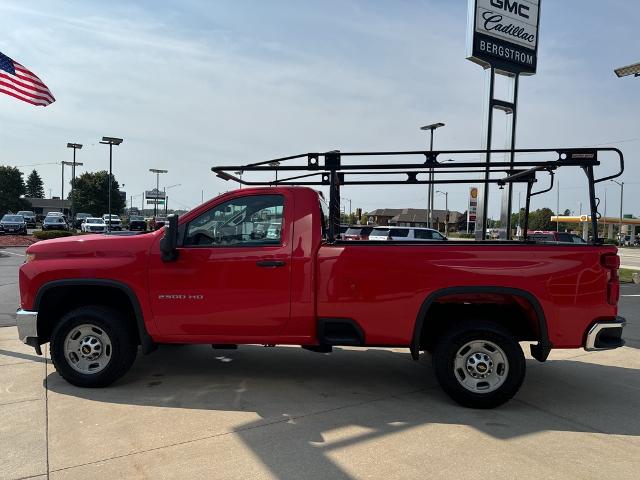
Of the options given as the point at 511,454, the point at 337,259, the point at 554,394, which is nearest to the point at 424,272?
the point at 337,259

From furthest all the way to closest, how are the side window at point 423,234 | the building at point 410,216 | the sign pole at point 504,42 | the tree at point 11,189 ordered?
the building at point 410,216 → the tree at point 11,189 → the side window at point 423,234 → the sign pole at point 504,42

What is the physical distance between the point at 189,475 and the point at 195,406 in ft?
4.15

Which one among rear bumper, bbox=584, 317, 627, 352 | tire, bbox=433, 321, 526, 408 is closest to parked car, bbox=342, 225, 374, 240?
Result: tire, bbox=433, 321, 526, 408

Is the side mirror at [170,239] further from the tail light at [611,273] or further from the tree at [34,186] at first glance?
the tree at [34,186]

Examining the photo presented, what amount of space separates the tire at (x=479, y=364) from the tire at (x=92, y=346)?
9.79 feet

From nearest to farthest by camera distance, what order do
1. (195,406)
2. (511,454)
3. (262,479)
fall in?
1. (262,479)
2. (511,454)
3. (195,406)

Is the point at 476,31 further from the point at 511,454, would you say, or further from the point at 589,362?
the point at 511,454

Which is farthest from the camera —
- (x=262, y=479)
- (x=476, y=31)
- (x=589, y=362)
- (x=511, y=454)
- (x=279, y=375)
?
(x=476, y=31)

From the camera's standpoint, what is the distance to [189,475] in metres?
3.26

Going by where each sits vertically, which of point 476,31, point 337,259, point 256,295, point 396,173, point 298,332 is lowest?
point 298,332

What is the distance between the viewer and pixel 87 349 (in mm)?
4949

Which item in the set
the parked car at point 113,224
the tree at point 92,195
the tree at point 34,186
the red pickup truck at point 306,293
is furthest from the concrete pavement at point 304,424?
the tree at point 34,186

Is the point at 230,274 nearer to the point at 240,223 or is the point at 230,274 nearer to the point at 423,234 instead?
the point at 240,223

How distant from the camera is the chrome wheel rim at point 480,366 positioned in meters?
4.57
